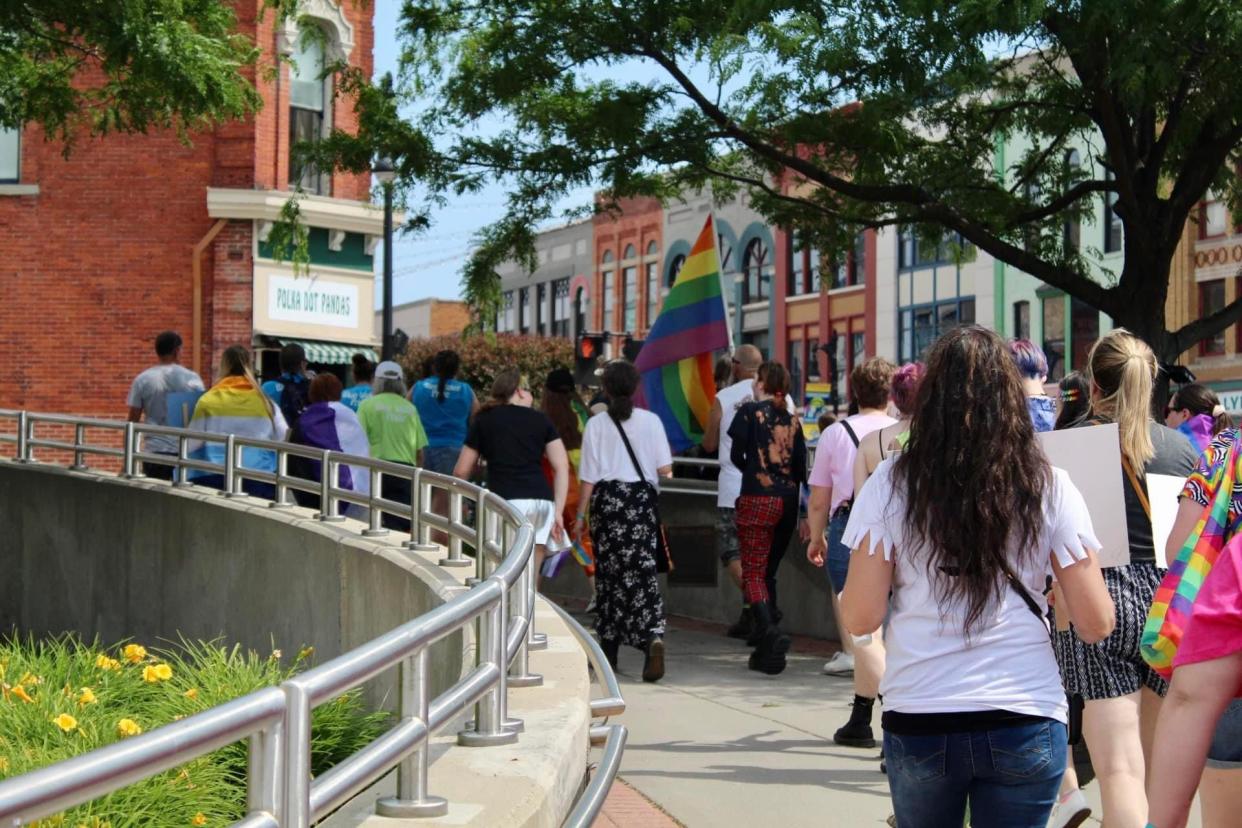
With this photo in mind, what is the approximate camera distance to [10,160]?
28.4 m

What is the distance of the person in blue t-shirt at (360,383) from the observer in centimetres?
1430

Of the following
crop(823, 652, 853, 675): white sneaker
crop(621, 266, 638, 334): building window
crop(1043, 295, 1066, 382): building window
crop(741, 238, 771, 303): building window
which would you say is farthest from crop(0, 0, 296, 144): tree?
crop(621, 266, 638, 334): building window

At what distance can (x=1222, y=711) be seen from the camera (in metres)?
3.42

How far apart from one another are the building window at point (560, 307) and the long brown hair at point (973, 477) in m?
71.4

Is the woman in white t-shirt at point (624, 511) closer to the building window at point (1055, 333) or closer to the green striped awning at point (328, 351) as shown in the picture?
the green striped awning at point (328, 351)

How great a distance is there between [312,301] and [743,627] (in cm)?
1789

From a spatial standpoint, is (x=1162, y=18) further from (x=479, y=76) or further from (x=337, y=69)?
(x=337, y=69)

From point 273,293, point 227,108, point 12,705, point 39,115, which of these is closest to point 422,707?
point 12,705

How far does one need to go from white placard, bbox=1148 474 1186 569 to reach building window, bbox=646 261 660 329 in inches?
2385

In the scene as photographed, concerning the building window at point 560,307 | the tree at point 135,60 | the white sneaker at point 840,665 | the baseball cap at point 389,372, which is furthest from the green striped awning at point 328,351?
the building window at point 560,307

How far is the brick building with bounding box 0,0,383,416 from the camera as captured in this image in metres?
27.8

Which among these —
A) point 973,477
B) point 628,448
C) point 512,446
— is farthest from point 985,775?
point 628,448

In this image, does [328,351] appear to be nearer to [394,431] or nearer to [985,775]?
[394,431]

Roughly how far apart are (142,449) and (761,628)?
6.63m
